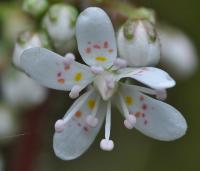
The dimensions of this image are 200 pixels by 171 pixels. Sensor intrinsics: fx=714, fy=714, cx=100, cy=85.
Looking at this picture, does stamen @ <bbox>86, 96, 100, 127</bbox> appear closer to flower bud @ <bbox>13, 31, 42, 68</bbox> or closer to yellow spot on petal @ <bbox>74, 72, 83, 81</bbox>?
yellow spot on petal @ <bbox>74, 72, 83, 81</bbox>

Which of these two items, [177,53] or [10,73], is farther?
[177,53]

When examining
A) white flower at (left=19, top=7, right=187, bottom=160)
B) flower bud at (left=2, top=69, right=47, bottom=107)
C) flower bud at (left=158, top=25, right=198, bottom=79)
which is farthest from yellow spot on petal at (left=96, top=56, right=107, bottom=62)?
flower bud at (left=158, top=25, right=198, bottom=79)

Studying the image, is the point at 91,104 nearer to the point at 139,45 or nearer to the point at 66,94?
the point at 139,45

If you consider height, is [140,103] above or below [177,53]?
above

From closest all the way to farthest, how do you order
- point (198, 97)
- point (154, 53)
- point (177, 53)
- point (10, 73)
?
1. point (154, 53)
2. point (10, 73)
3. point (177, 53)
4. point (198, 97)

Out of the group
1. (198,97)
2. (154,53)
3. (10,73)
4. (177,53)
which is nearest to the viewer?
(154,53)

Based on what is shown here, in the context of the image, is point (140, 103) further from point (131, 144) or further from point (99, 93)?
point (131, 144)

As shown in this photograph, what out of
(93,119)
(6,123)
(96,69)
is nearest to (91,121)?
(93,119)

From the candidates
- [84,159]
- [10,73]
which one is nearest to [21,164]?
[10,73]
